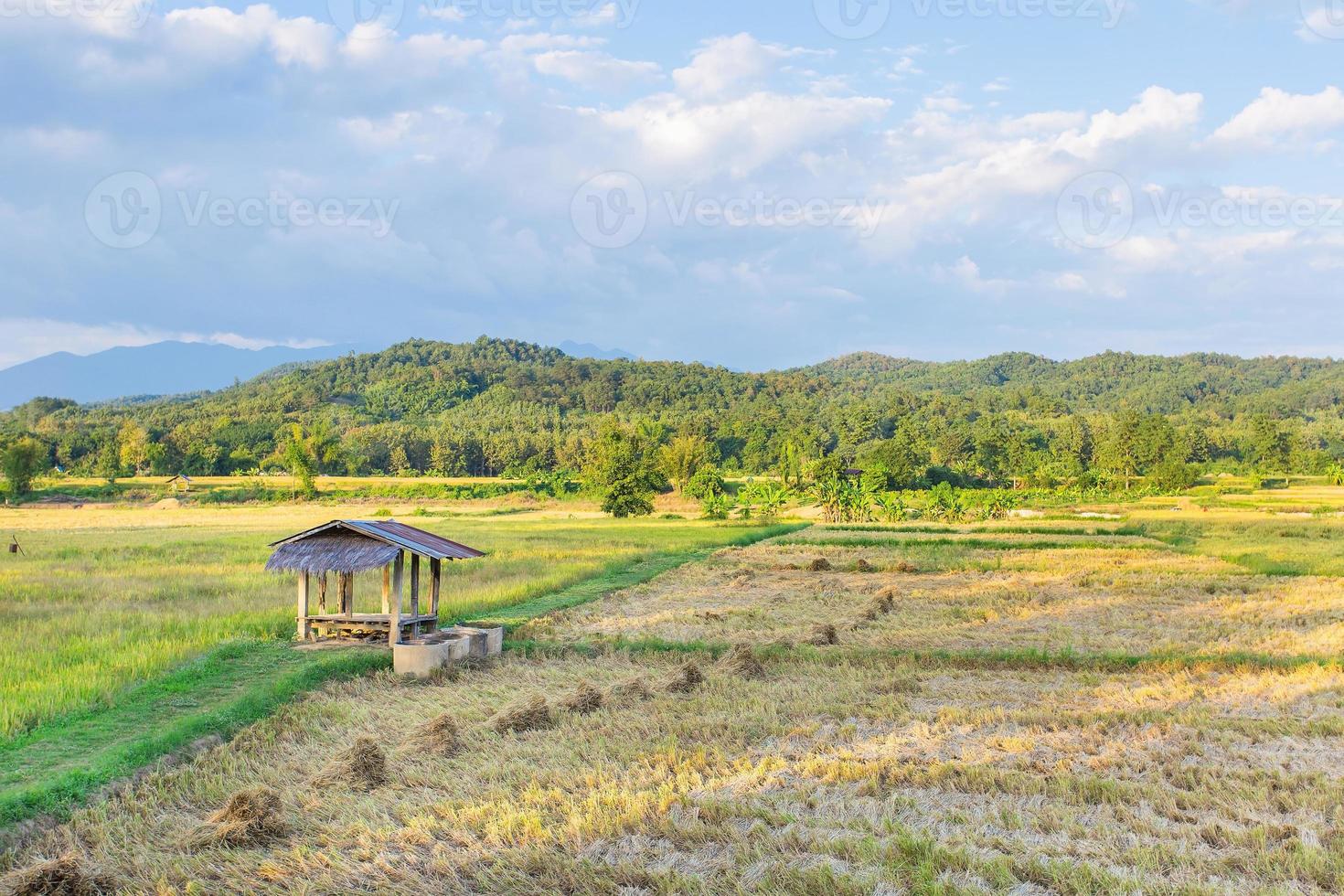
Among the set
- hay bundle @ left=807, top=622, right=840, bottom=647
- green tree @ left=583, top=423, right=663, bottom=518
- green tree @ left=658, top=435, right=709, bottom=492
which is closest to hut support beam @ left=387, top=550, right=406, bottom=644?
hay bundle @ left=807, top=622, right=840, bottom=647

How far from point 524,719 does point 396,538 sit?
5.18 m

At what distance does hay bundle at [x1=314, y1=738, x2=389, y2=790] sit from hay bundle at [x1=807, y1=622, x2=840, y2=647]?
7.80 meters

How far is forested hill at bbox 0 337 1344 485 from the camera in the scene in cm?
8500

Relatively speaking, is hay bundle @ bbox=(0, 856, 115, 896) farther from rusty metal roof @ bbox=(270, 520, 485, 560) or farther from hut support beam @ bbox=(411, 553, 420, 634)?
hut support beam @ bbox=(411, 553, 420, 634)

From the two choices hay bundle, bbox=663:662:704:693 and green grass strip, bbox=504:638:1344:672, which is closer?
hay bundle, bbox=663:662:704:693

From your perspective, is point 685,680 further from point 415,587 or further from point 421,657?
point 415,587

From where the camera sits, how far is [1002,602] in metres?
19.0

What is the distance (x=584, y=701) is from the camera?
10.4 meters

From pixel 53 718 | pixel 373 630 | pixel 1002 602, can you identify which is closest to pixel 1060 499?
pixel 1002 602

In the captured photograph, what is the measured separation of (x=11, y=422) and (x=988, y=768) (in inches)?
4808

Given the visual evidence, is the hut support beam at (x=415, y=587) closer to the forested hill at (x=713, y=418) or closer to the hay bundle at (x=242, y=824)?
the hay bundle at (x=242, y=824)

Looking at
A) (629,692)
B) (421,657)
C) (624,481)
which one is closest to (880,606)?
(629,692)

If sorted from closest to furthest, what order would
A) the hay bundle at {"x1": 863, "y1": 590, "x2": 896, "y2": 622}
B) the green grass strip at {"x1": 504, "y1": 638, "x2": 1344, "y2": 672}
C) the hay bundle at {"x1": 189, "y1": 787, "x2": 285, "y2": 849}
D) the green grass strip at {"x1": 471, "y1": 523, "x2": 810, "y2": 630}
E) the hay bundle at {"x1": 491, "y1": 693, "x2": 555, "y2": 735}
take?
the hay bundle at {"x1": 189, "y1": 787, "x2": 285, "y2": 849} < the hay bundle at {"x1": 491, "y1": 693, "x2": 555, "y2": 735} < the green grass strip at {"x1": 504, "y1": 638, "x2": 1344, "y2": 672} < the green grass strip at {"x1": 471, "y1": 523, "x2": 810, "y2": 630} < the hay bundle at {"x1": 863, "y1": 590, "x2": 896, "y2": 622}

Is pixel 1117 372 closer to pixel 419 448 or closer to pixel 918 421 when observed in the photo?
pixel 918 421
